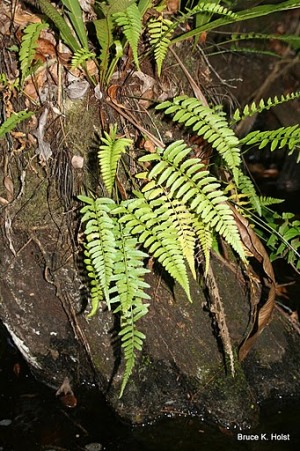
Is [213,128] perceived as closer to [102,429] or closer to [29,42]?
[29,42]

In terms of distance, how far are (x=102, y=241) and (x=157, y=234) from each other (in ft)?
0.64

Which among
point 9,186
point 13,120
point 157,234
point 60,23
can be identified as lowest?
point 157,234

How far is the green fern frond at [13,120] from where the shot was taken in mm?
1935

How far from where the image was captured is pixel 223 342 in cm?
229

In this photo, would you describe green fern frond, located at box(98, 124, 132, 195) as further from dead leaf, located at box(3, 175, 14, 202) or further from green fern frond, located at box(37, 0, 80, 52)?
dead leaf, located at box(3, 175, 14, 202)

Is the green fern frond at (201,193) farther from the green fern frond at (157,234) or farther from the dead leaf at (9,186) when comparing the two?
the dead leaf at (9,186)

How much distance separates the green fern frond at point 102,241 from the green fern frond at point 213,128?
1.38ft

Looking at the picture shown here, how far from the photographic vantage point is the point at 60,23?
5.95 feet

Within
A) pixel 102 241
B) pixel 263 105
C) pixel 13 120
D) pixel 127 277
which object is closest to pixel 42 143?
pixel 13 120

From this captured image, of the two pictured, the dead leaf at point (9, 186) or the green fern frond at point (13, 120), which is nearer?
the green fern frond at point (13, 120)

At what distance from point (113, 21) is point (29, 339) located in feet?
4.97

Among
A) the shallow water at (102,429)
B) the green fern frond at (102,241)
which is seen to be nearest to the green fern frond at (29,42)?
the green fern frond at (102,241)

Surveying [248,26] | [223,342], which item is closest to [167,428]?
[223,342]

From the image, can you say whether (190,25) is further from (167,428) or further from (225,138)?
(167,428)
